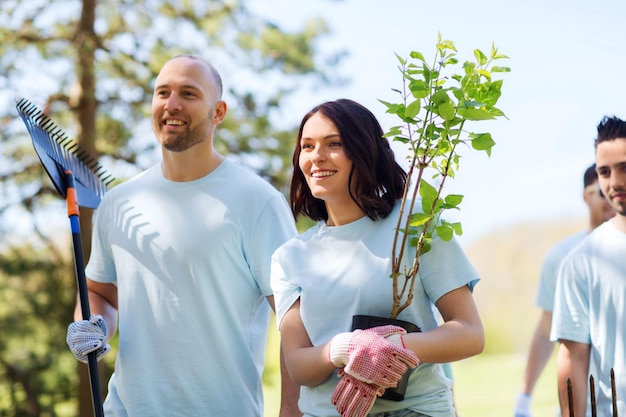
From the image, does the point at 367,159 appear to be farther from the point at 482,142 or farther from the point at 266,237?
the point at 266,237

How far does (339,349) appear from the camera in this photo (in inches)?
79.6

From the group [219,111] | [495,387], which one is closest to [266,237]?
[219,111]

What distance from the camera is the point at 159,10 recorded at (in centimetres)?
866

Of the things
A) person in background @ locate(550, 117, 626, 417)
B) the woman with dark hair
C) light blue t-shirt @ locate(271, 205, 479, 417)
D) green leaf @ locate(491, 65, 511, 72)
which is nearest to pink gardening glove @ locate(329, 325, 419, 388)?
the woman with dark hair

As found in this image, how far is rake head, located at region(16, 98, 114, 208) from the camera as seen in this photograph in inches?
121

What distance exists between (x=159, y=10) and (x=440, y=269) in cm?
705

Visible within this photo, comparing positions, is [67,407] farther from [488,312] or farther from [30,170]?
[488,312]

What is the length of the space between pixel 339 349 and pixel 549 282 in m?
2.98

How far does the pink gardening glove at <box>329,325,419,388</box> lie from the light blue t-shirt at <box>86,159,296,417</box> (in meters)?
0.92

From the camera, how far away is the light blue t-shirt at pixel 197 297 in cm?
285

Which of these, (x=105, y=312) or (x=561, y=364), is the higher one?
(x=105, y=312)

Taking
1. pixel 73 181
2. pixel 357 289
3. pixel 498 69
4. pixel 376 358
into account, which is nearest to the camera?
pixel 376 358

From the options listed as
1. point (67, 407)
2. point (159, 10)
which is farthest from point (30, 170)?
point (67, 407)

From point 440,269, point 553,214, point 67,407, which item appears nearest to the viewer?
point 440,269
